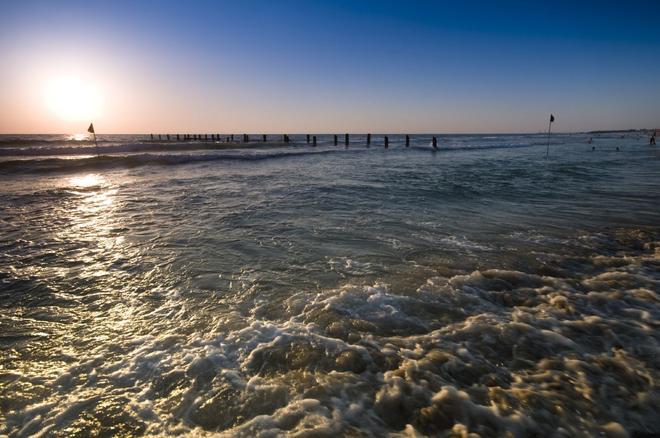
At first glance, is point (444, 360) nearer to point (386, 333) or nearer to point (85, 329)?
point (386, 333)

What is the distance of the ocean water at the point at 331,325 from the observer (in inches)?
Answer: 105

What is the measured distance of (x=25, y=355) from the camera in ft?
11.1

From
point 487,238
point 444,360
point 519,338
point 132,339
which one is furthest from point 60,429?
point 487,238

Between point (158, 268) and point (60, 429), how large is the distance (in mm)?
3267

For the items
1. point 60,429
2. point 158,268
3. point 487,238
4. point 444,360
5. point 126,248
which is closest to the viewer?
point 60,429

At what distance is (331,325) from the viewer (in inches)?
154

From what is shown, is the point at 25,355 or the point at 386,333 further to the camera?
the point at 386,333

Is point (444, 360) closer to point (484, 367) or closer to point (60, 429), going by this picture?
point (484, 367)

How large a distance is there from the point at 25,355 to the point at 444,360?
4314 mm

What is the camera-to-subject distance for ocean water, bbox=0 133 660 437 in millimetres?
2674

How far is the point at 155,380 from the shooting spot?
119 inches

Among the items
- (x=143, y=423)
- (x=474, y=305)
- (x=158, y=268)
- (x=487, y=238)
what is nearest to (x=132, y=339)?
(x=143, y=423)

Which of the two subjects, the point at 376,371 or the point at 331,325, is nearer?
the point at 376,371

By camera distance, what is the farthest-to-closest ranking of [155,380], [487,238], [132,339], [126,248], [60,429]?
[487,238]
[126,248]
[132,339]
[155,380]
[60,429]
